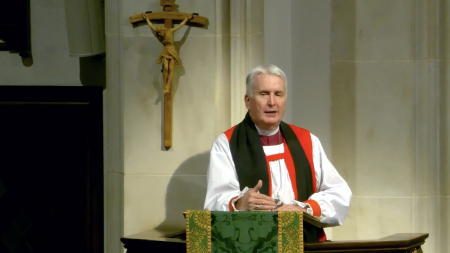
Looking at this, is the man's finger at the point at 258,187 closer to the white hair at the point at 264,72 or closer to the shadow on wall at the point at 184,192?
the white hair at the point at 264,72

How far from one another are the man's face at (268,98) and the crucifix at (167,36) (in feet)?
3.42

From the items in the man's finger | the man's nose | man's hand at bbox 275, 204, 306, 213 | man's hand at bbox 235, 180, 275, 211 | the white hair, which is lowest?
man's hand at bbox 275, 204, 306, 213

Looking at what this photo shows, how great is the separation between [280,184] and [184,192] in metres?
1.19

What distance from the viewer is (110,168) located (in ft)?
19.1

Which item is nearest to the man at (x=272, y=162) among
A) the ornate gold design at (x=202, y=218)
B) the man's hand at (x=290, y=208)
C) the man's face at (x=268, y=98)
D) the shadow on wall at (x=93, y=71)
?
the man's face at (x=268, y=98)

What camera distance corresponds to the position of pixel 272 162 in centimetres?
456

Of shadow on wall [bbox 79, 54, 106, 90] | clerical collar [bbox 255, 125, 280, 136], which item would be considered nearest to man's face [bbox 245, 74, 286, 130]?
clerical collar [bbox 255, 125, 280, 136]

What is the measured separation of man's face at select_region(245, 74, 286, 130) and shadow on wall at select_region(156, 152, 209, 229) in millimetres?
1108

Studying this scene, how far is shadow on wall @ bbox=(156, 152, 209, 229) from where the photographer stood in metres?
5.49

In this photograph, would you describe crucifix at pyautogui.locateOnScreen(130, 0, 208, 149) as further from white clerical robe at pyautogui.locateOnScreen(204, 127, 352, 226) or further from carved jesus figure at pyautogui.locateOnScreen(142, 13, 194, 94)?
white clerical robe at pyautogui.locateOnScreen(204, 127, 352, 226)

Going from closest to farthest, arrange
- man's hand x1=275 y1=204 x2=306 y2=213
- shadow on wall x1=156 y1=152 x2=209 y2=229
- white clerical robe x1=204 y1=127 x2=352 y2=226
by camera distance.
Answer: man's hand x1=275 y1=204 x2=306 y2=213, white clerical robe x1=204 y1=127 x2=352 y2=226, shadow on wall x1=156 y1=152 x2=209 y2=229

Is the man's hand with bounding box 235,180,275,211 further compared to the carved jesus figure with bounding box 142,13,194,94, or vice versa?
the carved jesus figure with bounding box 142,13,194,94

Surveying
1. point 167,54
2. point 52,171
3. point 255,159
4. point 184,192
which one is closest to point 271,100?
point 255,159

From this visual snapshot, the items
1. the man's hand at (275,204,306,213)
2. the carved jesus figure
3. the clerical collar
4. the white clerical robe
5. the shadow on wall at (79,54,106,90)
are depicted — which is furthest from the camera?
the shadow on wall at (79,54,106,90)
